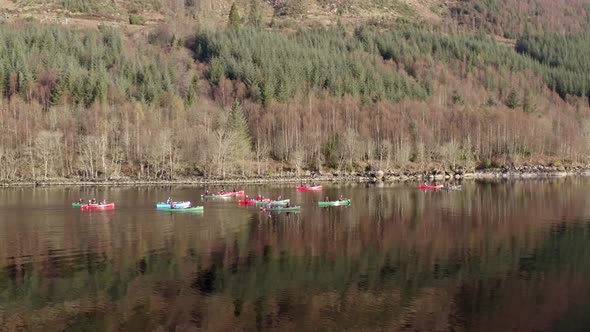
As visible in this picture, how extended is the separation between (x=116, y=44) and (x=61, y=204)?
115 metres

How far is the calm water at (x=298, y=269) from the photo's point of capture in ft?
109

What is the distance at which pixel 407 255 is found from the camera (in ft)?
154

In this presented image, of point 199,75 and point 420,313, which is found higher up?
point 199,75

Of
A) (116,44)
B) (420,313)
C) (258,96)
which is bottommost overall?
(420,313)

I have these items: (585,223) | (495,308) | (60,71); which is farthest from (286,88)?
(495,308)

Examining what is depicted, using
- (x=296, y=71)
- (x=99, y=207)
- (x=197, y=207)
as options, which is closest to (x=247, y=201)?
(x=197, y=207)

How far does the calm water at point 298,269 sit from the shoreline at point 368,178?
128ft

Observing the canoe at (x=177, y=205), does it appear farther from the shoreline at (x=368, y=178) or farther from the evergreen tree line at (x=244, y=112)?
the evergreen tree line at (x=244, y=112)

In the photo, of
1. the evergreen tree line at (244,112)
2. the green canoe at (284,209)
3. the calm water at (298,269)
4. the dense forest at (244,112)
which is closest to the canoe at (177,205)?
the calm water at (298,269)

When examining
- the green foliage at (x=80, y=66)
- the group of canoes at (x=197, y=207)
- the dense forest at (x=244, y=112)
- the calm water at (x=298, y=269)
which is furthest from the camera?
the green foliage at (x=80, y=66)

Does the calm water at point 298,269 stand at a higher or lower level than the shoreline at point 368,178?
lower

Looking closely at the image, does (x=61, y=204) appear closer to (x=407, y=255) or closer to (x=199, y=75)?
(x=407, y=255)

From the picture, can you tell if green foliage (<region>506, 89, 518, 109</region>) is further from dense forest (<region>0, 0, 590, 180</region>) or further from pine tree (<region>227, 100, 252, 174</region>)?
pine tree (<region>227, 100, 252, 174</region>)

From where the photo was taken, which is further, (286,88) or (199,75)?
(199,75)
